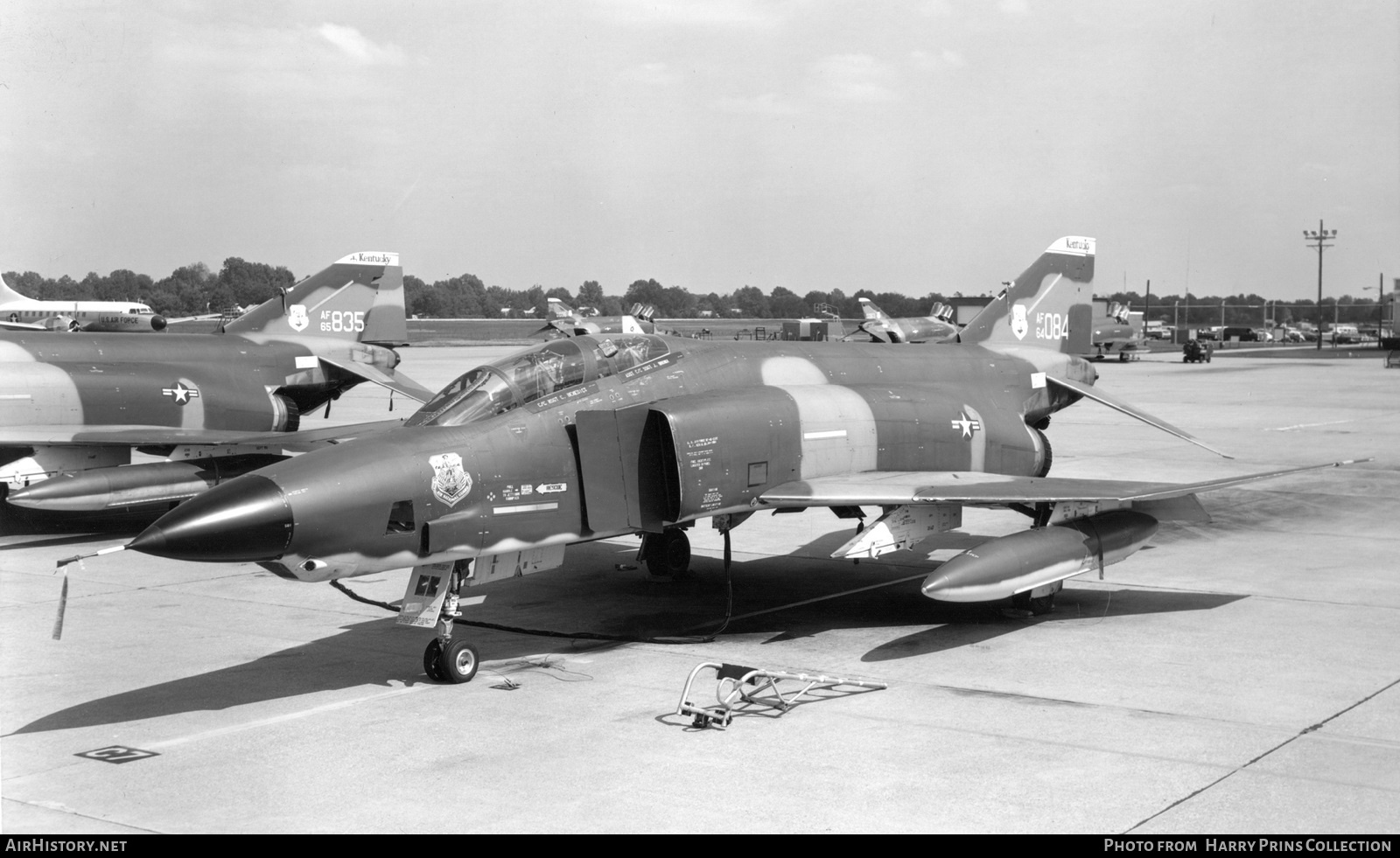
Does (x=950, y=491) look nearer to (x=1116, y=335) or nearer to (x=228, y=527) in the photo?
(x=228, y=527)

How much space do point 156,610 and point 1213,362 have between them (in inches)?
2402

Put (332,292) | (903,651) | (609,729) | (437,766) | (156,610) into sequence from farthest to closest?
→ (332,292), (156,610), (903,651), (609,729), (437,766)

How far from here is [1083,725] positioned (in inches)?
346

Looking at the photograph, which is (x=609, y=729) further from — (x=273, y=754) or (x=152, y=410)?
(x=152, y=410)

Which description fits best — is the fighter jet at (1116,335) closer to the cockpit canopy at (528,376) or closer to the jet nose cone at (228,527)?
the cockpit canopy at (528,376)

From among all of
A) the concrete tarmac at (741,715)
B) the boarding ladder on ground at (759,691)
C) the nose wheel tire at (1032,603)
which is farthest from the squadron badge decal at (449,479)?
the nose wheel tire at (1032,603)

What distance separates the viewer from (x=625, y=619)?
12.4 m

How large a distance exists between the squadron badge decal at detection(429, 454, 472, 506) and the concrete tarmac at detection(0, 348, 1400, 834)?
1.45 metres

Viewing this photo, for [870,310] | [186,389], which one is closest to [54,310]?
[870,310]

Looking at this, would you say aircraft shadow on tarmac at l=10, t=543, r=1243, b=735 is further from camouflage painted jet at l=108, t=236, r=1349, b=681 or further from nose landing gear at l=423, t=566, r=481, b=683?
camouflage painted jet at l=108, t=236, r=1349, b=681

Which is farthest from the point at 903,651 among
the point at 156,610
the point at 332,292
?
the point at 332,292

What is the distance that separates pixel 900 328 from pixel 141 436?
34295mm

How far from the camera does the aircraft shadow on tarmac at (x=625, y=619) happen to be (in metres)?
9.81

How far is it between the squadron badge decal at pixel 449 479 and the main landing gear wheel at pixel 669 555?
443 cm
